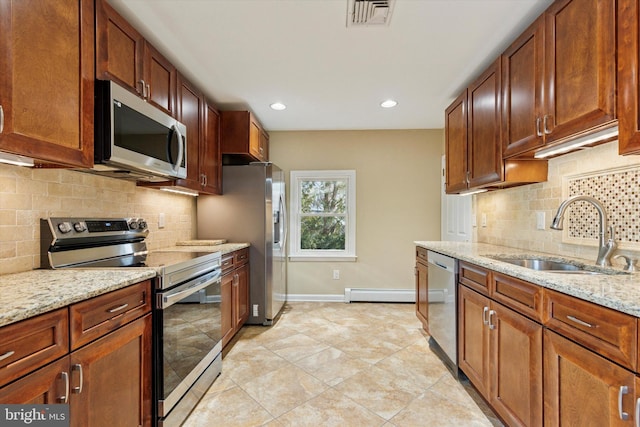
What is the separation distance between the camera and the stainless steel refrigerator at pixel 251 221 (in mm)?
3193

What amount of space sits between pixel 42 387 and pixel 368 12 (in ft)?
7.18

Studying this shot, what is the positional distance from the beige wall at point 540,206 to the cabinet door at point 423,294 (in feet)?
2.25

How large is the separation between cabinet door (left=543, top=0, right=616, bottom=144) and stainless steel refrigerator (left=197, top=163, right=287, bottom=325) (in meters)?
2.42

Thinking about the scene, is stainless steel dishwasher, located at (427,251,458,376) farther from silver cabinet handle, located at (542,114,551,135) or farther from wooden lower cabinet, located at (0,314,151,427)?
wooden lower cabinet, located at (0,314,151,427)

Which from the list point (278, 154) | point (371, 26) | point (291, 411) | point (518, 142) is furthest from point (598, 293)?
point (278, 154)

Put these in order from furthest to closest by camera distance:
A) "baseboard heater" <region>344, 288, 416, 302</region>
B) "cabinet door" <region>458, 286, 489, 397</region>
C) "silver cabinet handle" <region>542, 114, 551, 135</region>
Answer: "baseboard heater" <region>344, 288, 416, 302</region>
"cabinet door" <region>458, 286, 489, 397</region>
"silver cabinet handle" <region>542, 114, 551, 135</region>

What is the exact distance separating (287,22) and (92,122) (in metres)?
1.21

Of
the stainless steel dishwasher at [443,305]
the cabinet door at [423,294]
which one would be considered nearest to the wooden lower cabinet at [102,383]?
the stainless steel dishwasher at [443,305]

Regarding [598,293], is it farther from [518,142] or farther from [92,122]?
[92,122]

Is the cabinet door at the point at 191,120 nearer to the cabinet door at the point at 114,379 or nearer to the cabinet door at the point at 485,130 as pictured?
the cabinet door at the point at 114,379

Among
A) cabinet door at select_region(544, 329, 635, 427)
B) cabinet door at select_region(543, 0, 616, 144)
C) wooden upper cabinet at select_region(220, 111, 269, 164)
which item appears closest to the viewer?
cabinet door at select_region(544, 329, 635, 427)

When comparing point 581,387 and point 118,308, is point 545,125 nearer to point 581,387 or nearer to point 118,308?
point 581,387

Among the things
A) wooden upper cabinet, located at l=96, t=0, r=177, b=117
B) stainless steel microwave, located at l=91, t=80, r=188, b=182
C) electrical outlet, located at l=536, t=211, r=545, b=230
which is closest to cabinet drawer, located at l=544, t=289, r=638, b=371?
electrical outlet, located at l=536, t=211, r=545, b=230

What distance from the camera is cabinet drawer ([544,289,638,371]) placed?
92 cm
